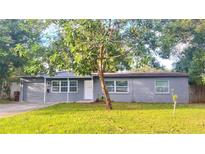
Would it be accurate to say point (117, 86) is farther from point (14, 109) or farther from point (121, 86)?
point (14, 109)

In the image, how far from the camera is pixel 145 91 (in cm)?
1822

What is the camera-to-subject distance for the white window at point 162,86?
59.5 feet

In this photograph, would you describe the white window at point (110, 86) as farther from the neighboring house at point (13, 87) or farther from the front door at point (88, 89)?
the neighboring house at point (13, 87)

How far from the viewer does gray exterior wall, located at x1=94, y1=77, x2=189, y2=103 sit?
58.9 ft

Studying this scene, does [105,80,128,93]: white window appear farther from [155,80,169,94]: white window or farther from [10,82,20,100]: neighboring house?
[10,82,20,100]: neighboring house

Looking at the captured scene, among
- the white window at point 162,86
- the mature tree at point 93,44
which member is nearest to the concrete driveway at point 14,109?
the mature tree at point 93,44

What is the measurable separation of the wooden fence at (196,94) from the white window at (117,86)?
3459mm

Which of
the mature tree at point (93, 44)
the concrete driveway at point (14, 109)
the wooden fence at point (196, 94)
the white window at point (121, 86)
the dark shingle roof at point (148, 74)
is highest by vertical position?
the mature tree at point (93, 44)

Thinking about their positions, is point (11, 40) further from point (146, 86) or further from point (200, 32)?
point (200, 32)

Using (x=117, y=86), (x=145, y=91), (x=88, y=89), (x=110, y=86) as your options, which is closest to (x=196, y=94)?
(x=145, y=91)

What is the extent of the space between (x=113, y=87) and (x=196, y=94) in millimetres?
4438

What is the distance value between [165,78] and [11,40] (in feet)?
27.0
